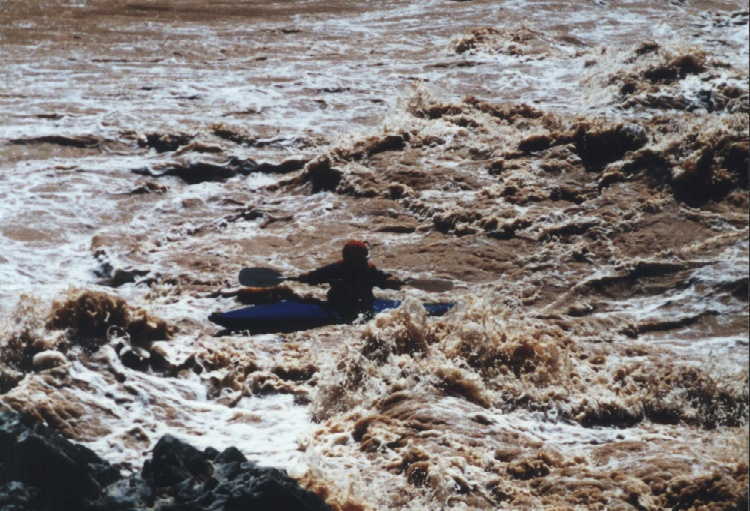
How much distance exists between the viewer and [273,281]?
713cm

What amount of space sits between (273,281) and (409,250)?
48.1 inches

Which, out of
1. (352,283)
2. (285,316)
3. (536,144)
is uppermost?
(536,144)

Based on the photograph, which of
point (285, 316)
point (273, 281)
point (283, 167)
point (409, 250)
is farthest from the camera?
point (283, 167)

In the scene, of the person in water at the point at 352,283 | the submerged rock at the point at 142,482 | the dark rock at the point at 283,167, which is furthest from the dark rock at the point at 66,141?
the submerged rock at the point at 142,482

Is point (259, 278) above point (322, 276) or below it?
below

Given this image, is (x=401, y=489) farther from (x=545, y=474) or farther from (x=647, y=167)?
(x=647, y=167)

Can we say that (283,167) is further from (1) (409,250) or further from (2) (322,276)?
(2) (322,276)

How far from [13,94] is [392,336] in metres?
7.48

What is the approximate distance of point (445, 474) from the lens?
461 cm

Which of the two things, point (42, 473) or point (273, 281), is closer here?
point (42, 473)

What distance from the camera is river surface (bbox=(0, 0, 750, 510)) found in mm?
4922

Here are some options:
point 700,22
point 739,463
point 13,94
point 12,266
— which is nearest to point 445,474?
point 739,463

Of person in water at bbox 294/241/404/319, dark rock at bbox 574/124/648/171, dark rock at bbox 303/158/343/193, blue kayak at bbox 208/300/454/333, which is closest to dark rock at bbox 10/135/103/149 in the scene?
dark rock at bbox 303/158/343/193

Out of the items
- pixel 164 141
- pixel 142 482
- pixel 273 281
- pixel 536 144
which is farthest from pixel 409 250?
pixel 142 482
